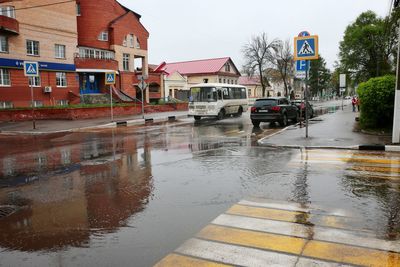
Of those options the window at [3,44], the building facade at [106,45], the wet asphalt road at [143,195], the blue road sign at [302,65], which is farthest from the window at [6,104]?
the blue road sign at [302,65]

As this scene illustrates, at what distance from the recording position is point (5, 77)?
31.0m

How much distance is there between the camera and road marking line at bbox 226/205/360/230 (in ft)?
16.6

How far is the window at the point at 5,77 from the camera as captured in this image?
3062cm

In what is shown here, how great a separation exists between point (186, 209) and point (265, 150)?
21.0 feet

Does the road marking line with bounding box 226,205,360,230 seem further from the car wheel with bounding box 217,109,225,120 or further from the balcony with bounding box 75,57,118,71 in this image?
the balcony with bounding box 75,57,118,71

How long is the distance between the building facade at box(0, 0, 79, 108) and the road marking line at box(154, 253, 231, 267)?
29.4 metres

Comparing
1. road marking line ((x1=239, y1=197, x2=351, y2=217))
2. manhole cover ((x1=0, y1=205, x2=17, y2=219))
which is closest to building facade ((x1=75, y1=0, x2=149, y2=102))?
manhole cover ((x1=0, y1=205, x2=17, y2=219))

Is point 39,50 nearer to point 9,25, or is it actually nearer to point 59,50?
point 59,50

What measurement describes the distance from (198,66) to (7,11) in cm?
4518

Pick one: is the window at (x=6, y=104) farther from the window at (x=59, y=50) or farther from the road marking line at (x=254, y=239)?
the road marking line at (x=254, y=239)

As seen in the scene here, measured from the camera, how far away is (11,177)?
28.3ft

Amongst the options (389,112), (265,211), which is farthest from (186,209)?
(389,112)

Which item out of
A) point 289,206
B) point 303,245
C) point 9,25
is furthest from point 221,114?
point 303,245

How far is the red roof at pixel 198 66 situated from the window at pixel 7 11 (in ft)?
129
